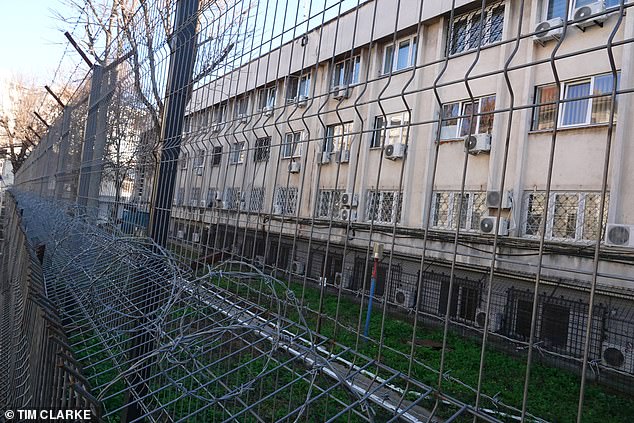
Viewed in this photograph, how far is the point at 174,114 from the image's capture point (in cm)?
337

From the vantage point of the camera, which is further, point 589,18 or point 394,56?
point 394,56

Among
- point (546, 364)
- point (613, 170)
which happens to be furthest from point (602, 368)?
point (613, 170)

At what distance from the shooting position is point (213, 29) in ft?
9.91

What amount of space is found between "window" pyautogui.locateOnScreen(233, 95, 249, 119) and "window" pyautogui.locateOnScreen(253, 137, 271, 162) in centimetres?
15

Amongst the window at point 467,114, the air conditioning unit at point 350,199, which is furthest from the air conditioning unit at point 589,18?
the air conditioning unit at point 350,199

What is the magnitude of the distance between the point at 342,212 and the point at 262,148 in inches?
51.8

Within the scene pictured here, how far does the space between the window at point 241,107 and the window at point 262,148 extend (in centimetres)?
15

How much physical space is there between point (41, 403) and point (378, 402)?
1289 millimetres

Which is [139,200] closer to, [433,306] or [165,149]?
[165,149]

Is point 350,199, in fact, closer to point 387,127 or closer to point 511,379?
point 387,127

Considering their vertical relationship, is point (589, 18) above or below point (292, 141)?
above

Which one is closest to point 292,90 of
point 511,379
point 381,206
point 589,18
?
point 589,18

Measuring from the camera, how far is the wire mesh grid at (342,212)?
1.50 metres

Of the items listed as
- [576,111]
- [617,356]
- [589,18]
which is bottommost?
[617,356]
